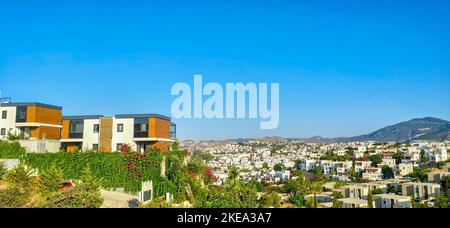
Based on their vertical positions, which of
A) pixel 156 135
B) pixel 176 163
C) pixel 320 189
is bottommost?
pixel 320 189

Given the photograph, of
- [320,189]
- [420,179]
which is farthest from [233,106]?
[420,179]

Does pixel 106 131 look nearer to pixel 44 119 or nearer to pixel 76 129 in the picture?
pixel 76 129

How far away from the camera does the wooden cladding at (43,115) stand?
71.7 feet

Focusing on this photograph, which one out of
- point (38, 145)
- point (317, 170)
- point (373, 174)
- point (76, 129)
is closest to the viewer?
point (38, 145)

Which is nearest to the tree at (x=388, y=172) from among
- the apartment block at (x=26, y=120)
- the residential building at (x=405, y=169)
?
the residential building at (x=405, y=169)

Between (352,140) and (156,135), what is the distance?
90.7 metres

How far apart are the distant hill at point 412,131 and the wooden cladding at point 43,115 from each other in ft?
266

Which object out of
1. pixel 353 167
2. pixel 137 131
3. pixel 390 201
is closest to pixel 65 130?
pixel 137 131

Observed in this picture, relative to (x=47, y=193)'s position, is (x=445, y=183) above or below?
below

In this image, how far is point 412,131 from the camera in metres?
94.7

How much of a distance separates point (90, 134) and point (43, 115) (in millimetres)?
3846

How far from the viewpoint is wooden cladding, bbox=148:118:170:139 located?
20891 millimetres
